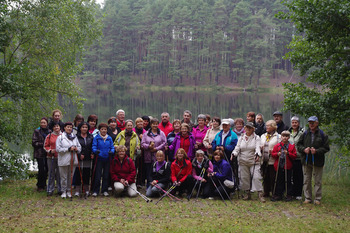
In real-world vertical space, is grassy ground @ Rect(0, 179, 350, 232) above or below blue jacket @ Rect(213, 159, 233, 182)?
below

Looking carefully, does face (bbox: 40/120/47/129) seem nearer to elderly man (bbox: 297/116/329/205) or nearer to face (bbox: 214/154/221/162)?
face (bbox: 214/154/221/162)

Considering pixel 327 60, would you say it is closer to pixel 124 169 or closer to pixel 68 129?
pixel 124 169

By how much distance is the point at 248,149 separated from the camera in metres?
7.80

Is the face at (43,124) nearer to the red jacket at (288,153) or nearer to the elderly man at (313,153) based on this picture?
the red jacket at (288,153)

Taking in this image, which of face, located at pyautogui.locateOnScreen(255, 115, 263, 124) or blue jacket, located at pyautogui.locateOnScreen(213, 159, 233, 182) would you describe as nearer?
blue jacket, located at pyautogui.locateOnScreen(213, 159, 233, 182)

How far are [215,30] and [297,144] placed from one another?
5880 cm

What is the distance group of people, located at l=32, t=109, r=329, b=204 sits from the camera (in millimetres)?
7609

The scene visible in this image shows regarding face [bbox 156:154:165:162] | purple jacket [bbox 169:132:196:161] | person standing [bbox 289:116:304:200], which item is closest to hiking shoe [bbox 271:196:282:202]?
person standing [bbox 289:116:304:200]

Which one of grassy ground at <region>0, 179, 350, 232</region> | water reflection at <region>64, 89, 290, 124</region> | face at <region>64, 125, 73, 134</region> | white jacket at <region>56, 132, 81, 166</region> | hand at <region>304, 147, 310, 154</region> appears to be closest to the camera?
grassy ground at <region>0, 179, 350, 232</region>

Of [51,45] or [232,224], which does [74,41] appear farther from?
[232,224]

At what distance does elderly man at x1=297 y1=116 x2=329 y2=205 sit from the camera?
7272 millimetres

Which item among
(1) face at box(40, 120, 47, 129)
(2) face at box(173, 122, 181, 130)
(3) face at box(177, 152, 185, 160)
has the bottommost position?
(3) face at box(177, 152, 185, 160)

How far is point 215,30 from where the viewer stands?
63.7 m

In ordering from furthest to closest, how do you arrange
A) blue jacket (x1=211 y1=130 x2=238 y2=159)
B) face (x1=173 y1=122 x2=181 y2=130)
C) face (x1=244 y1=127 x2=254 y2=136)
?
face (x1=173 y1=122 x2=181 y2=130) → blue jacket (x1=211 y1=130 x2=238 y2=159) → face (x1=244 y1=127 x2=254 y2=136)
